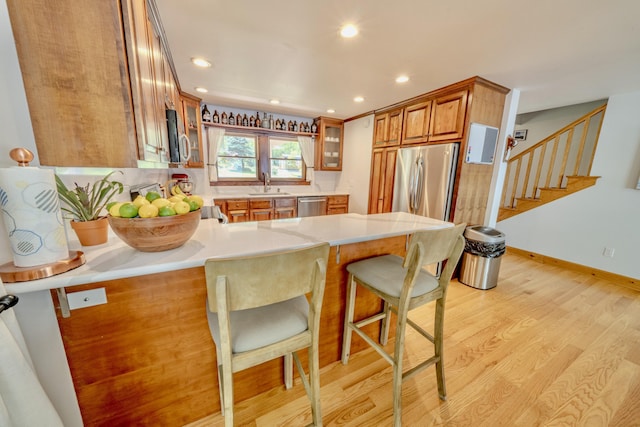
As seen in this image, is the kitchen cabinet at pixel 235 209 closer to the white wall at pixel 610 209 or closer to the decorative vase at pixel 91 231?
the decorative vase at pixel 91 231

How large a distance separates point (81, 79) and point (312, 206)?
11.4 feet

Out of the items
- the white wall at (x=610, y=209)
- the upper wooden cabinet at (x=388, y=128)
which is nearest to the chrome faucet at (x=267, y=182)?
the upper wooden cabinet at (x=388, y=128)

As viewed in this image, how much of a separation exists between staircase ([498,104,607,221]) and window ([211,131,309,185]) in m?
3.86

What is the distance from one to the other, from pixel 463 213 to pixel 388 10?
2.26m

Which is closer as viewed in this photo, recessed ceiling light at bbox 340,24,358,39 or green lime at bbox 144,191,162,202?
green lime at bbox 144,191,162,202

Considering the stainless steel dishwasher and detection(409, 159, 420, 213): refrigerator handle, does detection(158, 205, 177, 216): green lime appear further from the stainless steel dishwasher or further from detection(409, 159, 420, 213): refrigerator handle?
the stainless steel dishwasher

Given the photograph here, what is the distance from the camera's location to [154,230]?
2.81 feet

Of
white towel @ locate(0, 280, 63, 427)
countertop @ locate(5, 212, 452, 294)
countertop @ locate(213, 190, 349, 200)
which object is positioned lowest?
white towel @ locate(0, 280, 63, 427)

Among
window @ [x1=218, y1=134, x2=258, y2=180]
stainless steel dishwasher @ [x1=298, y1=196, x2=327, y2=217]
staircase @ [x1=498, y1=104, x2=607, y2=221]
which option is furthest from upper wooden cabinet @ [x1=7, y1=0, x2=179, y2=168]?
staircase @ [x1=498, y1=104, x2=607, y2=221]

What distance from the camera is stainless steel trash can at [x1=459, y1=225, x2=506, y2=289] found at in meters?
2.61

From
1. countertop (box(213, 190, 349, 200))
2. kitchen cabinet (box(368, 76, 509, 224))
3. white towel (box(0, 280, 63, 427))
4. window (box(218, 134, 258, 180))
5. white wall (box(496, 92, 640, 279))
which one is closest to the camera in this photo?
white towel (box(0, 280, 63, 427))

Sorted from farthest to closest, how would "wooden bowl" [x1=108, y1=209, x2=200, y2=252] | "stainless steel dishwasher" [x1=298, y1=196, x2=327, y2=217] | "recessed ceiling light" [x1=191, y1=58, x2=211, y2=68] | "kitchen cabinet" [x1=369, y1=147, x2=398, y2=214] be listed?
"stainless steel dishwasher" [x1=298, y1=196, x2=327, y2=217] < "kitchen cabinet" [x1=369, y1=147, x2=398, y2=214] < "recessed ceiling light" [x1=191, y1=58, x2=211, y2=68] < "wooden bowl" [x1=108, y1=209, x2=200, y2=252]

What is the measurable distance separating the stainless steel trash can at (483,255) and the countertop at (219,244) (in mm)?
1402

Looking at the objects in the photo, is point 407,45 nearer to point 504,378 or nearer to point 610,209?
point 504,378
